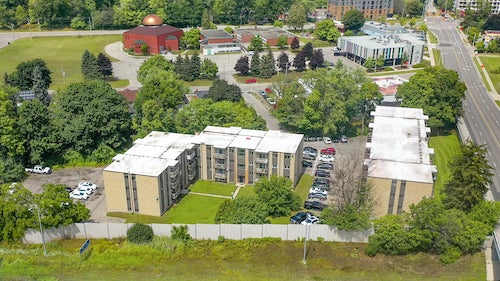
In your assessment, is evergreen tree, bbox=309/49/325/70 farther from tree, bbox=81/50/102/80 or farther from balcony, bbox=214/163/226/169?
balcony, bbox=214/163/226/169

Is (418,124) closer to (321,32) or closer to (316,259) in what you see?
(316,259)

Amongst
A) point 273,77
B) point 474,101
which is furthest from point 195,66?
point 474,101

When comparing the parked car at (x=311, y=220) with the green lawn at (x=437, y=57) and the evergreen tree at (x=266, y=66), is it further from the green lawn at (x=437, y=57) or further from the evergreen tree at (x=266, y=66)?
the green lawn at (x=437, y=57)

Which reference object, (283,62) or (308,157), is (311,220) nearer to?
(308,157)

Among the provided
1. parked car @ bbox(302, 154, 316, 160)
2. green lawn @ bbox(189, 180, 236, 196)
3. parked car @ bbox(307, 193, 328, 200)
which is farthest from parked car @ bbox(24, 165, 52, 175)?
parked car @ bbox(302, 154, 316, 160)

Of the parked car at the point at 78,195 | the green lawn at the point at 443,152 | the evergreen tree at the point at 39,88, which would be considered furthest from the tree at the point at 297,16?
the parked car at the point at 78,195

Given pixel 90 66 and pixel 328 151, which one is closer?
pixel 328 151

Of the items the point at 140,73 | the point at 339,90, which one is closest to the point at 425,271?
the point at 339,90
